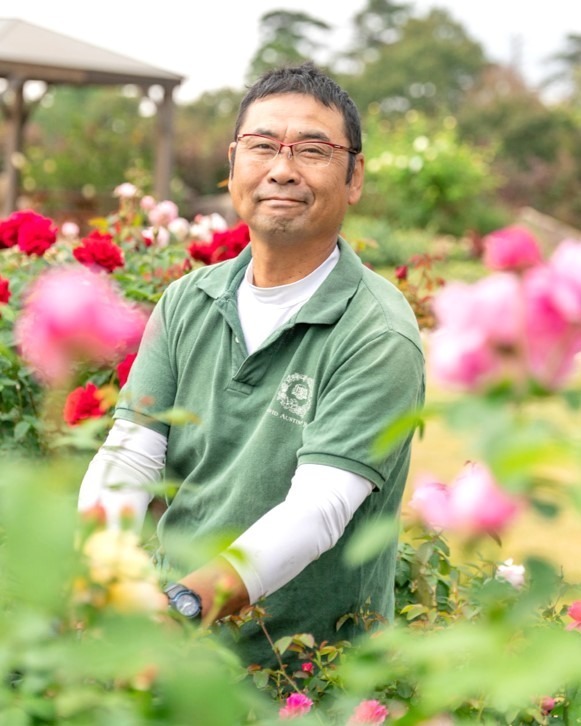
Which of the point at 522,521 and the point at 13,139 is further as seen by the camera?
the point at 13,139

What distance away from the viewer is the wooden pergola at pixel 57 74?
37.3 ft

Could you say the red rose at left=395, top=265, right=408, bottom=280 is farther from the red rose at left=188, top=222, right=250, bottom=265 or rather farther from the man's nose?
the man's nose

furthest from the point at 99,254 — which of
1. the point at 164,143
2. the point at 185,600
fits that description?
the point at 164,143

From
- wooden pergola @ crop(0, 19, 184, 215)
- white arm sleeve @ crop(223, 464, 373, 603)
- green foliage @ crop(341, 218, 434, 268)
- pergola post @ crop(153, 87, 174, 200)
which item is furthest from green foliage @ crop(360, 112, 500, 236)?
white arm sleeve @ crop(223, 464, 373, 603)

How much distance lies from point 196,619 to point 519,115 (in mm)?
32657

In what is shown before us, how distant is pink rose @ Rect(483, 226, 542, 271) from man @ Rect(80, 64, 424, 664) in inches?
38.1

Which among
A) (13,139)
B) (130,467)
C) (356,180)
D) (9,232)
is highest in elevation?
(356,180)

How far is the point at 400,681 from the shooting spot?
4.72ft

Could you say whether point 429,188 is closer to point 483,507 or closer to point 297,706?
point 297,706

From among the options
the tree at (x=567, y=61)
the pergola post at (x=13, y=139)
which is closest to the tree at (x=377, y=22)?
the tree at (x=567, y=61)

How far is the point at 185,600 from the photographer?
4.53ft

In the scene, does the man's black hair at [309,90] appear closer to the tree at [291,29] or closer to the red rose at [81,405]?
the red rose at [81,405]

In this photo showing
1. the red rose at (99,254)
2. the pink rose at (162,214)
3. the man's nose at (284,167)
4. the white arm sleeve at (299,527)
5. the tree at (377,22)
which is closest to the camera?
the white arm sleeve at (299,527)

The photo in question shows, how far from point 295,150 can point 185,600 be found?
2.90 feet
